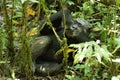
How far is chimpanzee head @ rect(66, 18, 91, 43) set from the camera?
2.74 m

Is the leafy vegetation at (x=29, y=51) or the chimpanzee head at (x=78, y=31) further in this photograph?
the chimpanzee head at (x=78, y=31)

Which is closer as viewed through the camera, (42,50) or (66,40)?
(66,40)

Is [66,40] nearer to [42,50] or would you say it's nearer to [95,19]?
[42,50]

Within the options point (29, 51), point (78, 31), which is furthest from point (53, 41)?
point (29, 51)

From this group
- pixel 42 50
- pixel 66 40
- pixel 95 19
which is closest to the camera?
pixel 66 40

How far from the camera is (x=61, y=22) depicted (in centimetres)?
294

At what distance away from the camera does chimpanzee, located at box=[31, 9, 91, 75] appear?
9.10ft

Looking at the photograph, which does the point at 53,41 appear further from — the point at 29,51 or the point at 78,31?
the point at 29,51

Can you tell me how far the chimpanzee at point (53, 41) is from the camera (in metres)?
2.77

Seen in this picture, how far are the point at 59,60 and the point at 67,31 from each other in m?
0.30

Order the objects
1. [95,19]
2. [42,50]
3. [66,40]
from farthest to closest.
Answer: [95,19], [42,50], [66,40]

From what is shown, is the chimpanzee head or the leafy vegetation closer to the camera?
the leafy vegetation

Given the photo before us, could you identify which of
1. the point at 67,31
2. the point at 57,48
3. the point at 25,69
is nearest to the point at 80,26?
the point at 67,31

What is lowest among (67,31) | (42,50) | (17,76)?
(17,76)
